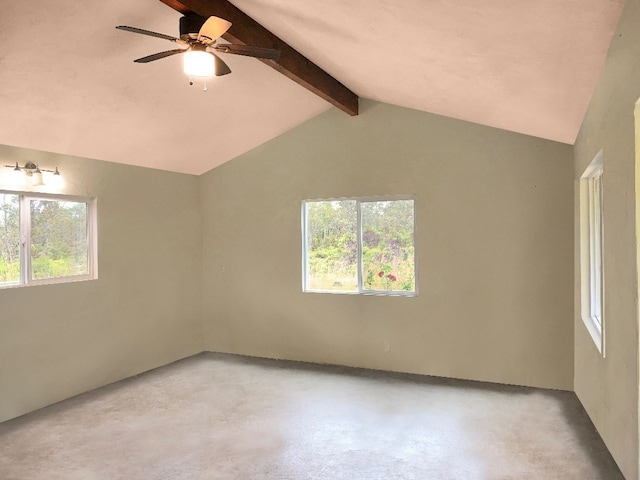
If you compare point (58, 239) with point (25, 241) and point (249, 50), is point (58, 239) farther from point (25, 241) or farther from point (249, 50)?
point (249, 50)

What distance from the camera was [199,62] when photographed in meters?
2.96

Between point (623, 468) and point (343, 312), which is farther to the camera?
point (343, 312)

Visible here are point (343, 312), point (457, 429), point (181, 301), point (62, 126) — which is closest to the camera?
point (457, 429)

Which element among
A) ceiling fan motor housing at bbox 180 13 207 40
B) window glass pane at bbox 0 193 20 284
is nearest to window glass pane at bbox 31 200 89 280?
window glass pane at bbox 0 193 20 284

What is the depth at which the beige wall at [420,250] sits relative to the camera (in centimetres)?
467

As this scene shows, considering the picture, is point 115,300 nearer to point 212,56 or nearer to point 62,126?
point 62,126

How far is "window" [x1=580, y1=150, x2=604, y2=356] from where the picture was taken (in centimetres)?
386

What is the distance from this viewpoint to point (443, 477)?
298cm

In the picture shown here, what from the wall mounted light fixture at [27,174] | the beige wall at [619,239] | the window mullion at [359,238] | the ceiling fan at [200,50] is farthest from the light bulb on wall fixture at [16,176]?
the beige wall at [619,239]

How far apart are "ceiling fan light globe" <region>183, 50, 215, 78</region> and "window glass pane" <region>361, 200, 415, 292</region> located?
2837 mm

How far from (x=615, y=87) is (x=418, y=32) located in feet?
3.64

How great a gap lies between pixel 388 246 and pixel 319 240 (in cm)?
85

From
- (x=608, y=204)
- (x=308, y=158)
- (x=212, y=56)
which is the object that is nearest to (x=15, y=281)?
(x=212, y=56)

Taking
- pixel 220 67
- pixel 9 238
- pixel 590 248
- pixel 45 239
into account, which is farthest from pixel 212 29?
pixel 590 248
